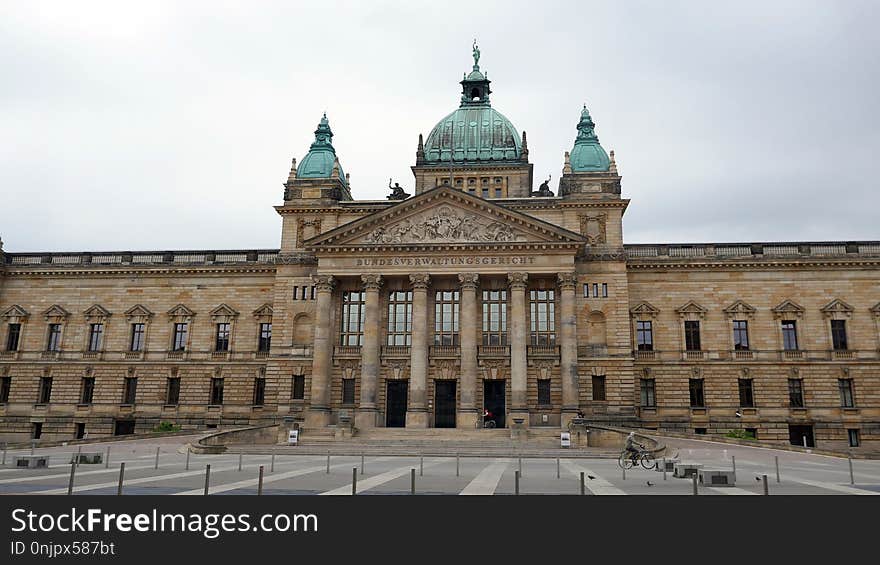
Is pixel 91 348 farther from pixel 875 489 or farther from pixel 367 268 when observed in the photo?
pixel 875 489

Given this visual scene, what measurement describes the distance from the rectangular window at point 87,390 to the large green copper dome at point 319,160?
2616 cm

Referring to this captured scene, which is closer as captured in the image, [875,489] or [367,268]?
[875,489]

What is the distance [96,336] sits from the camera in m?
62.9

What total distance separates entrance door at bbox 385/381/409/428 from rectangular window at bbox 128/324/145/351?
24127 mm

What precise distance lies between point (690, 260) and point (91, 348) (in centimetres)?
5324

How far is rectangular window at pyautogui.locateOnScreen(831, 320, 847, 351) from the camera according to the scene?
5531 cm

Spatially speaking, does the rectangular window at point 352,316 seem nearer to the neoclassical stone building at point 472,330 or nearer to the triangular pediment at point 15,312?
the neoclassical stone building at point 472,330

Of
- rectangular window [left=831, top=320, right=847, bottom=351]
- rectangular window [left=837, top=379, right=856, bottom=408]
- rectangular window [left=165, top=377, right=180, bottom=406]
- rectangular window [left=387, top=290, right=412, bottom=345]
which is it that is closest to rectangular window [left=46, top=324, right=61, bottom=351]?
rectangular window [left=165, top=377, right=180, bottom=406]

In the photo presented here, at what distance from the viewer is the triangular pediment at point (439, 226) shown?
2109 inches

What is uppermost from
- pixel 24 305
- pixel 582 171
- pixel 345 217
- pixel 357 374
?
pixel 582 171

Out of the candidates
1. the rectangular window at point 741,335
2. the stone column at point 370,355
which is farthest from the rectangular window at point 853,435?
the stone column at point 370,355

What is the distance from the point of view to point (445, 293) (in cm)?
5606
